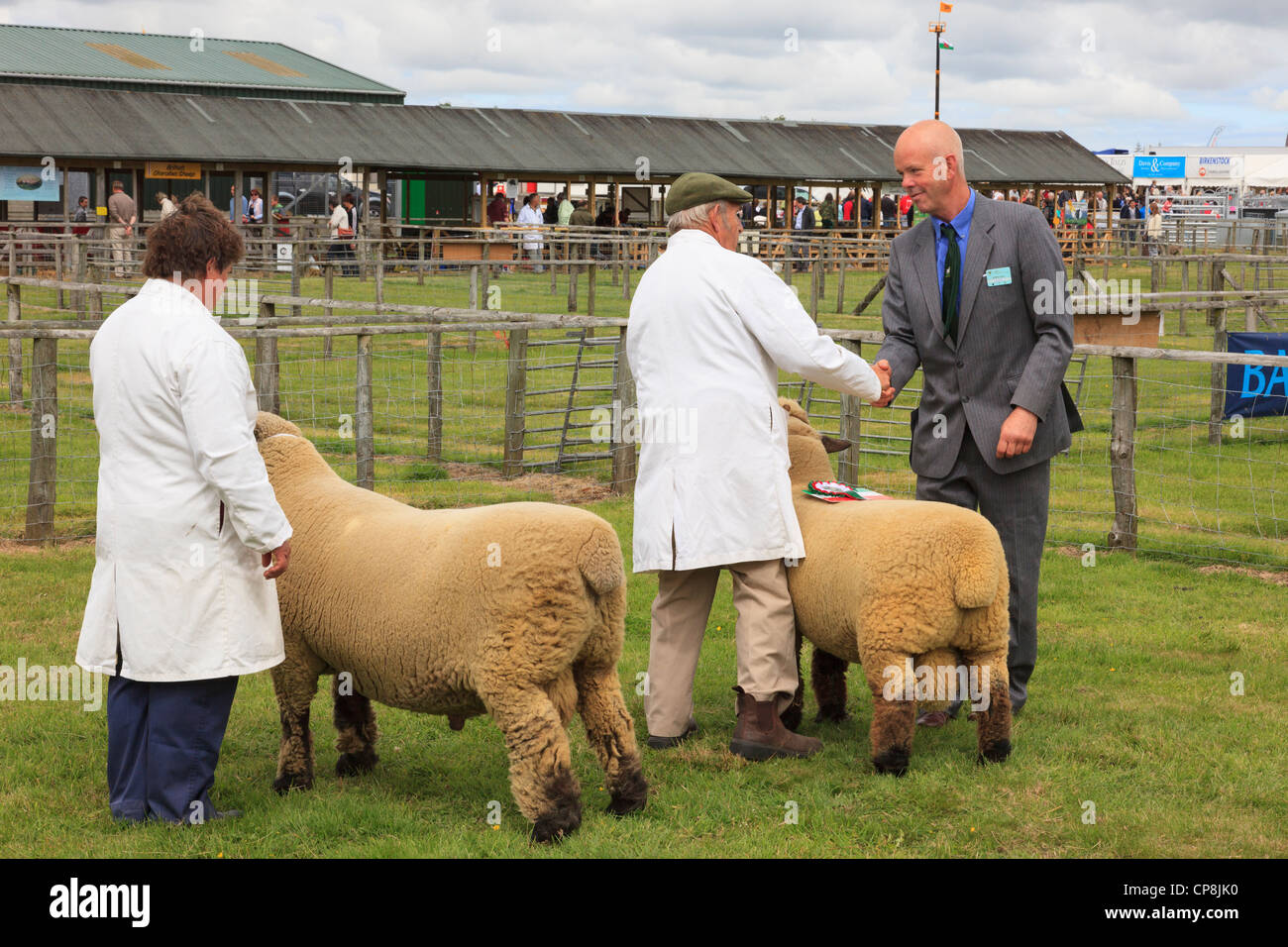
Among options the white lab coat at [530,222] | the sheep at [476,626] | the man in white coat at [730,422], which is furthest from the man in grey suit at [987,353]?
the white lab coat at [530,222]

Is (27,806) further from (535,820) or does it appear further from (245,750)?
(535,820)

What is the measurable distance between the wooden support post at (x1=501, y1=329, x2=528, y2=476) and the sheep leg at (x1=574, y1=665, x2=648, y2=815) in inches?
268

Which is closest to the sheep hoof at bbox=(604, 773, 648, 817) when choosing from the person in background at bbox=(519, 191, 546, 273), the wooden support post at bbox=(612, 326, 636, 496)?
the wooden support post at bbox=(612, 326, 636, 496)

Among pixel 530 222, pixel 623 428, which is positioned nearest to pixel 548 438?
pixel 623 428

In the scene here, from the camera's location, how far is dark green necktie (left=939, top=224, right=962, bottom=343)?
547 centimetres

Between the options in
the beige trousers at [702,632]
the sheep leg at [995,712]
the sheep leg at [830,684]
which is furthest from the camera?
the sheep leg at [830,684]

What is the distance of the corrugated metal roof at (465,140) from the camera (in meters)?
30.4

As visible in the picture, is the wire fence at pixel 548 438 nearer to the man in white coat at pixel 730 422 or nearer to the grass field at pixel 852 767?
the grass field at pixel 852 767

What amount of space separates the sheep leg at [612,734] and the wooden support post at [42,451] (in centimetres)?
563

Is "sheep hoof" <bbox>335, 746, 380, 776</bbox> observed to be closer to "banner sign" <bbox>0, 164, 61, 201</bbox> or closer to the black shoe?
the black shoe

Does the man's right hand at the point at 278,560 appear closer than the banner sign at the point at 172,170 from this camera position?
Yes

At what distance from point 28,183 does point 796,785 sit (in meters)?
28.6

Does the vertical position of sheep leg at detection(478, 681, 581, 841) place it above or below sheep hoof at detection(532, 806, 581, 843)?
above
